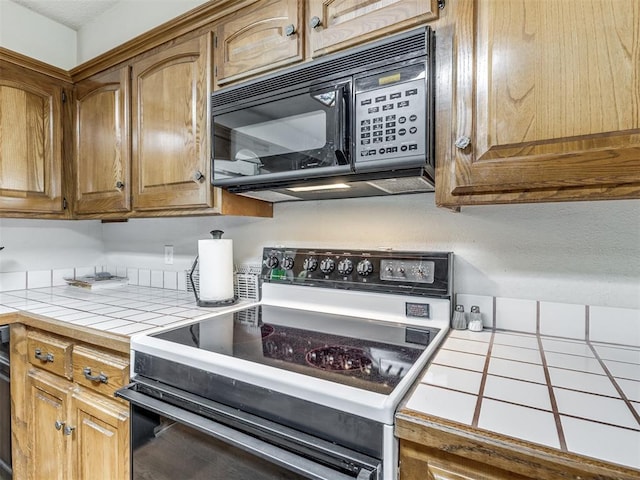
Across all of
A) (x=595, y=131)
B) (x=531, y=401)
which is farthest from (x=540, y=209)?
(x=531, y=401)

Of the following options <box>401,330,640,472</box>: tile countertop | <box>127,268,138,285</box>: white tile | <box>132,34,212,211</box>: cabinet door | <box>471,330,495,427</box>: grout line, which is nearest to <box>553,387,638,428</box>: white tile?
<box>401,330,640,472</box>: tile countertop

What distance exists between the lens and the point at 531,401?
0.64 meters

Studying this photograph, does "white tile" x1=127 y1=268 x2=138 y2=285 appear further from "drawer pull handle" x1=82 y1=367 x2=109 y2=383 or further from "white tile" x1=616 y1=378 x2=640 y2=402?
"white tile" x1=616 y1=378 x2=640 y2=402

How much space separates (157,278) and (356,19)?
1697mm

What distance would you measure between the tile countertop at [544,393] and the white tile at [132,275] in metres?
1.88

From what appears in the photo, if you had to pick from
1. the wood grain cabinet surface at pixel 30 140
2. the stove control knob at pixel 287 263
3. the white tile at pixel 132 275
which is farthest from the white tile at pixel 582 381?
the wood grain cabinet surface at pixel 30 140

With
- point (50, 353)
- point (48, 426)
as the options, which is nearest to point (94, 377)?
point (50, 353)

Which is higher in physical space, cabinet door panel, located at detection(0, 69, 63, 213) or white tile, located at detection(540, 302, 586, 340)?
cabinet door panel, located at detection(0, 69, 63, 213)

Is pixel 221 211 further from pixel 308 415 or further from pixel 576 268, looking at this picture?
pixel 576 268

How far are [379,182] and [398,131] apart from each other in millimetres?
188

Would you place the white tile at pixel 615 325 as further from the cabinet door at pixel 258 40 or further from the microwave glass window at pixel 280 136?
the cabinet door at pixel 258 40

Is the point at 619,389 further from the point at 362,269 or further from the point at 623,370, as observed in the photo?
the point at 362,269

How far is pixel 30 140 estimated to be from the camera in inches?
68.1

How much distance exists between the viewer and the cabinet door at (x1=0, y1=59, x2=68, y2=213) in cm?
165
